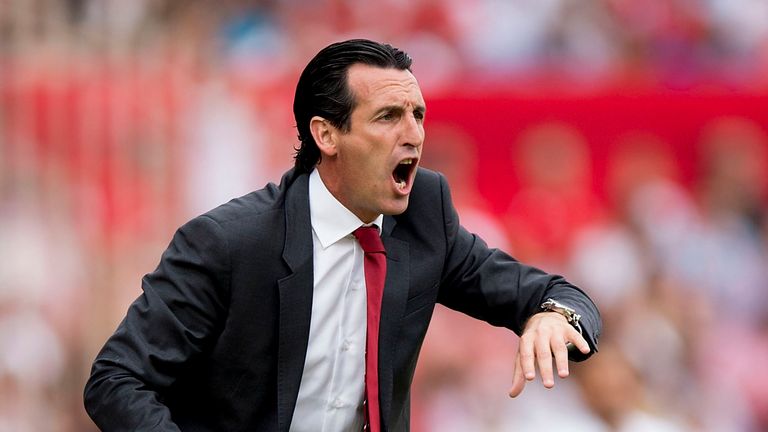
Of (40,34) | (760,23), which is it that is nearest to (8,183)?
(40,34)

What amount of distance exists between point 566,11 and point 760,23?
1.20 metres

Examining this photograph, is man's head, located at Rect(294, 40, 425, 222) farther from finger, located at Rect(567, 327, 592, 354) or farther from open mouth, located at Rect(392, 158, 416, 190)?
finger, located at Rect(567, 327, 592, 354)

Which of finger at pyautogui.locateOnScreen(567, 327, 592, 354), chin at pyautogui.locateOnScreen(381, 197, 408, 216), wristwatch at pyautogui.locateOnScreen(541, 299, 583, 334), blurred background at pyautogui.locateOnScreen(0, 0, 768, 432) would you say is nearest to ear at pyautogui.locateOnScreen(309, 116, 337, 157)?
chin at pyautogui.locateOnScreen(381, 197, 408, 216)

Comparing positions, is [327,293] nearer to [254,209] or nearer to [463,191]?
[254,209]

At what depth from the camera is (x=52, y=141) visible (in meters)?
7.80

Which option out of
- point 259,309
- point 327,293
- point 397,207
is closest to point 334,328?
point 327,293

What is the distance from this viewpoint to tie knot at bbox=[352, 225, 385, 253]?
12.5ft

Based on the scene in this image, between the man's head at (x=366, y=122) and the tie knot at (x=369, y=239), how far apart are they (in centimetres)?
5

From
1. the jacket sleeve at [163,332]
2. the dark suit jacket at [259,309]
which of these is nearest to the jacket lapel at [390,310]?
the dark suit jacket at [259,309]

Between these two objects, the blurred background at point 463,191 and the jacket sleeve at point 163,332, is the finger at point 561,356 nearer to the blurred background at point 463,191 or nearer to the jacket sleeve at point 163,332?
the jacket sleeve at point 163,332

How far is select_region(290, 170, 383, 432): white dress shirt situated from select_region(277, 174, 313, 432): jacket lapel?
0.07 meters

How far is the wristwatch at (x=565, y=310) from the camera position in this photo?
11.9 feet

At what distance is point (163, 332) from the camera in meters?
3.48

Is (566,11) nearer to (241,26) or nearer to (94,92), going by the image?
(241,26)
